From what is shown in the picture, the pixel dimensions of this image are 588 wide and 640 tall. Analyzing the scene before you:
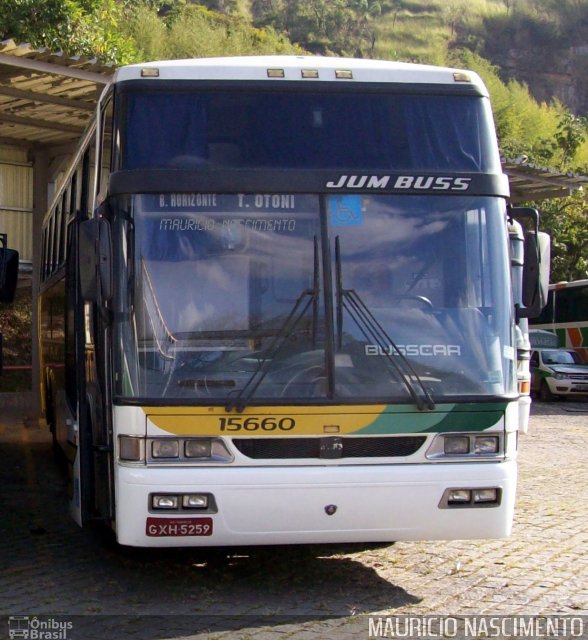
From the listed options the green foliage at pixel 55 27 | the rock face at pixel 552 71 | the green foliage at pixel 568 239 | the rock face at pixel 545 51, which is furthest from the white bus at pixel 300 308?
the rock face at pixel 552 71

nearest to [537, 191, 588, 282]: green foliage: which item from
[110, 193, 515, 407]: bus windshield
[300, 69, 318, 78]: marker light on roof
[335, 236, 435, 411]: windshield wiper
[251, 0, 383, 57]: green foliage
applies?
[300, 69, 318, 78]: marker light on roof

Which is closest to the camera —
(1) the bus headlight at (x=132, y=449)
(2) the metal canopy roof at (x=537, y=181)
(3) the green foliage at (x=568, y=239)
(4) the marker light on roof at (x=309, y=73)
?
(1) the bus headlight at (x=132, y=449)

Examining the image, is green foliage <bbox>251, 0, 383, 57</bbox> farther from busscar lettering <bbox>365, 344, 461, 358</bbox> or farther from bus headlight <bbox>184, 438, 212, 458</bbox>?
bus headlight <bbox>184, 438, 212, 458</bbox>

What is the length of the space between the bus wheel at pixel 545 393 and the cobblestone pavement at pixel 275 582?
20.0m

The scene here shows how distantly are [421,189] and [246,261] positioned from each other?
47.8 inches

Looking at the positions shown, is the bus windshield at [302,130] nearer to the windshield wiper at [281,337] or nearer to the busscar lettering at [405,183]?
the busscar lettering at [405,183]

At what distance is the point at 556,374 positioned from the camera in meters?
29.6

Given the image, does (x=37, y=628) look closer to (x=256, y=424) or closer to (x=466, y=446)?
(x=256, y=424)

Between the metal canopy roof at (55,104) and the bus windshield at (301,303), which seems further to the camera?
the metal canopy roof at (55,104)

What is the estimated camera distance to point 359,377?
268 inches

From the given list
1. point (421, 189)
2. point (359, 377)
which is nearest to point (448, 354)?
point (359, 377)

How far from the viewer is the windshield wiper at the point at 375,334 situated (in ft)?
22.2

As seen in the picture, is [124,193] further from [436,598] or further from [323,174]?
[436,598]

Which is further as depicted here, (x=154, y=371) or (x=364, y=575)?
(x=364, y=575)
